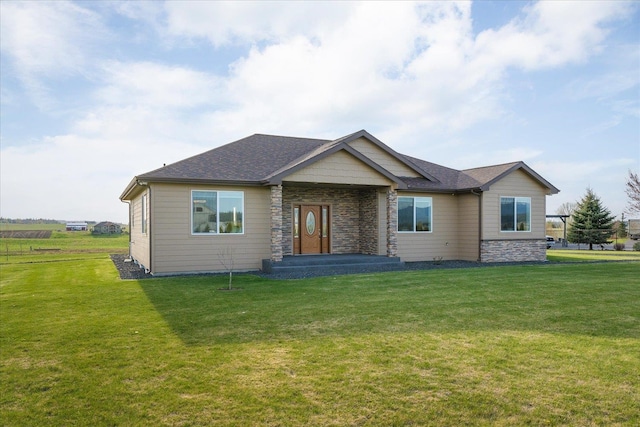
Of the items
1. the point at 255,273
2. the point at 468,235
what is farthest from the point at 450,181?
the point at 255,273

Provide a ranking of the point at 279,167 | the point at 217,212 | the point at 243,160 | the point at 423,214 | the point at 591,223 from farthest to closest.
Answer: the point at 591,223, the point at 423,214, the point at 243,160, the point at 279,167, the point at 217,212

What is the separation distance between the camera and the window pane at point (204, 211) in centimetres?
1362

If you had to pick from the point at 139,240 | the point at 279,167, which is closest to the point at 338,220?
the point at 279,167

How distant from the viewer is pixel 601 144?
2170 centimetres

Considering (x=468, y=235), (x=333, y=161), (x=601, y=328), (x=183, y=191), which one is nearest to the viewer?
(x=601, y=328)

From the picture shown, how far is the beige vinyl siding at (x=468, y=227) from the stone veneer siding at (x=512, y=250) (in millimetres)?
355

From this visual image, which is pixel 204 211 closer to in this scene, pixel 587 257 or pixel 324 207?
pixel 324 207

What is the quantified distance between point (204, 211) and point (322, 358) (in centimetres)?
972

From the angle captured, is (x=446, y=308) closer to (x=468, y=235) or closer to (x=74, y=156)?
(x=468, y=235)

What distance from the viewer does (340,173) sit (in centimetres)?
1470

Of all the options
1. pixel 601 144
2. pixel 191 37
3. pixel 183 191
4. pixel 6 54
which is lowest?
pixel 183 191

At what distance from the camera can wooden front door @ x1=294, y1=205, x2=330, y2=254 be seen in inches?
650

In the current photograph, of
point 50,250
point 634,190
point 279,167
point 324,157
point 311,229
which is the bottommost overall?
point 50,250

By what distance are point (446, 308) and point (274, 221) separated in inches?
297
